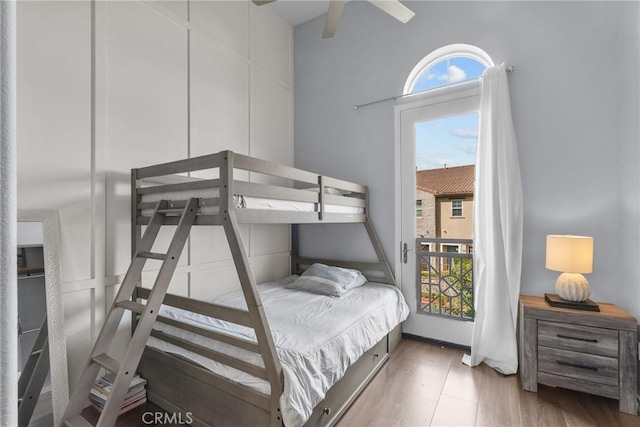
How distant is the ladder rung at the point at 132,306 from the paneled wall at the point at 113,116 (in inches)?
16.6

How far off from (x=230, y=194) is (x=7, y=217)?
141 cm

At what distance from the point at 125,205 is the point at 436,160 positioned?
8.90ft

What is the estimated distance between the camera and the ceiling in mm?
3480

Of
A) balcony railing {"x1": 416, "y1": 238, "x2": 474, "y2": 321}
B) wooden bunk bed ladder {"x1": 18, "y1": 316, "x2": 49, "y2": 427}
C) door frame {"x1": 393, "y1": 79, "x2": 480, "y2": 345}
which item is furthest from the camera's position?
door frame {"x1": 393, "y1": 79, "x2": 480, "y2": 345}

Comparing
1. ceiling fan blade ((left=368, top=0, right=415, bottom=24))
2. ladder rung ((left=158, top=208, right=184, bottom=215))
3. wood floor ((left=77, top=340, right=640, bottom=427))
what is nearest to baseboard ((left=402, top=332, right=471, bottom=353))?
wood floor ((left=77, top=340, right=640, bottom=427))

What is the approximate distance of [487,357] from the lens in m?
2.55

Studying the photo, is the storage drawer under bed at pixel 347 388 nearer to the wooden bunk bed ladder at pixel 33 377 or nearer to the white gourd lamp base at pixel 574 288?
the white gourd lamp base at pixel 574 288

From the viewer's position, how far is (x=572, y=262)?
2.14 meters

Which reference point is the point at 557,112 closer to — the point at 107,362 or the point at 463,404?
the point at 463,404

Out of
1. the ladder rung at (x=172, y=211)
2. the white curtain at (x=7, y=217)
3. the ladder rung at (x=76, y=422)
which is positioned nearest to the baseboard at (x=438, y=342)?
the ladder rung at (x=172, y=211)

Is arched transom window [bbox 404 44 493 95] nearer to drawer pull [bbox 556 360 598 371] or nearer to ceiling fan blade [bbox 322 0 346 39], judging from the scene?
ceiling fan blade [bbox 322 0 346 39]

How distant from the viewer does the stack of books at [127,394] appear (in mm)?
1875

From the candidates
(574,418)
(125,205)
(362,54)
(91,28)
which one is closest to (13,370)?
(125,205)

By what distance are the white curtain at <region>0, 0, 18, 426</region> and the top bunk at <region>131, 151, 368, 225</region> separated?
1379 millimetres
